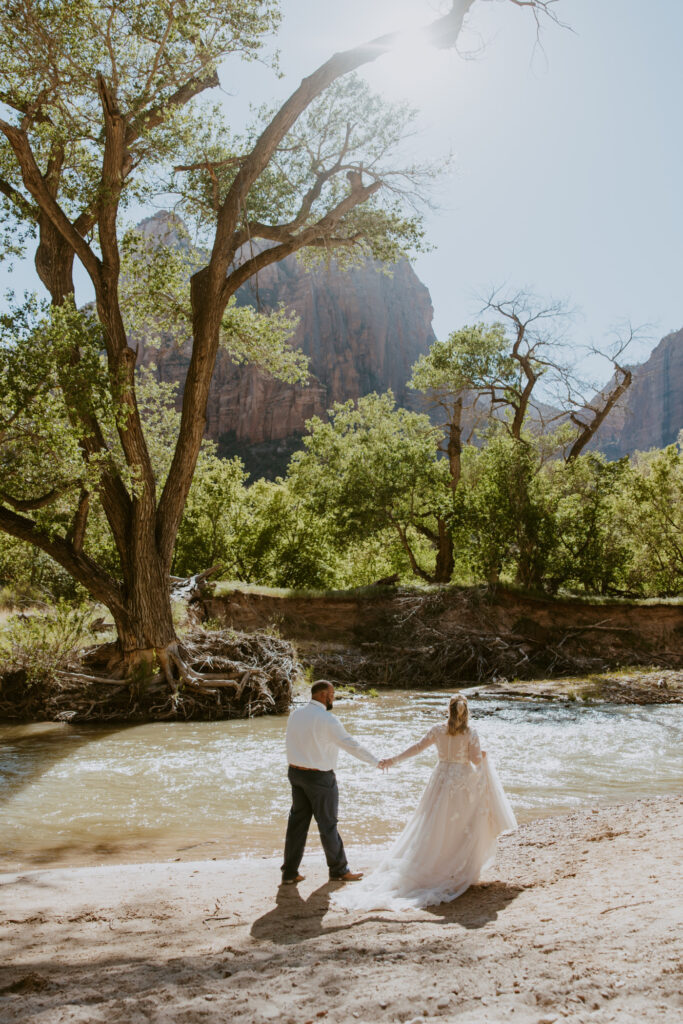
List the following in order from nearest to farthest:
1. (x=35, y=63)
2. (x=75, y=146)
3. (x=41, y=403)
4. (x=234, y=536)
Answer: (x=41, y=403) → (x=35, y=63) → (x=75, y=146) → (x=234, y=536)

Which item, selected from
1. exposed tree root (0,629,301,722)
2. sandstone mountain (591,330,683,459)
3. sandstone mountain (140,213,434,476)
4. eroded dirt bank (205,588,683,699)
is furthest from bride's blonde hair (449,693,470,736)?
sandstone mountain (591,330,683,459)

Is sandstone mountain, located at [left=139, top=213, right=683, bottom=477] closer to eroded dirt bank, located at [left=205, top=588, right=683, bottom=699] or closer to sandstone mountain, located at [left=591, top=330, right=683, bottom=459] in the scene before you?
sandstone mountain, located at [left=591, top=330, right=683, bottom=459]

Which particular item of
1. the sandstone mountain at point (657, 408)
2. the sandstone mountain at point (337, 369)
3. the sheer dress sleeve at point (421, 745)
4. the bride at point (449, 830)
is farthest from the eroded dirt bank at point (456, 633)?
the sandstone mountain at point (657, 408)

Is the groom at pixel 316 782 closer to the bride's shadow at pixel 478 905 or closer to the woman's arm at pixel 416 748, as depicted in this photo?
the woman's arm at pixel 416 748

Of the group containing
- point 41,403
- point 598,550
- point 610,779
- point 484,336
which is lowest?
point 610,779

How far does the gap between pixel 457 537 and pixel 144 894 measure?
21.5 metres

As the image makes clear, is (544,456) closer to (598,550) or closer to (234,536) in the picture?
(598,550)

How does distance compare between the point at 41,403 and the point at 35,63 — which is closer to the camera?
the point at 41,403

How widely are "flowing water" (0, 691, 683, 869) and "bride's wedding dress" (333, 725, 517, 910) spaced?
1613 millimetres

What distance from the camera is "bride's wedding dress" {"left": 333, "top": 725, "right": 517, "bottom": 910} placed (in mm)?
5117

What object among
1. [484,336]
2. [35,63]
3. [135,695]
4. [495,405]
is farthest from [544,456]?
[35,63]

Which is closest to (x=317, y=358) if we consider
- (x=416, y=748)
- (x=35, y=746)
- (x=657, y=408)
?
(x=657, y=408)

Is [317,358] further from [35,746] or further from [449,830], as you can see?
[449,830]

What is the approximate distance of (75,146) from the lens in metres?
14.6
